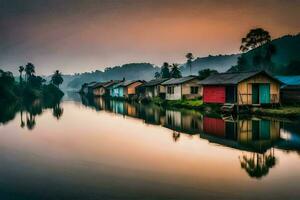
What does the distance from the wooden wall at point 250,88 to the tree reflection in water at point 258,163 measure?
20.0 metres

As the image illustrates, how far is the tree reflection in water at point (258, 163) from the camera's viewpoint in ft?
39.2

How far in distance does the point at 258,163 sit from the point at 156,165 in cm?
413

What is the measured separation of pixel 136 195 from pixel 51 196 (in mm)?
2582

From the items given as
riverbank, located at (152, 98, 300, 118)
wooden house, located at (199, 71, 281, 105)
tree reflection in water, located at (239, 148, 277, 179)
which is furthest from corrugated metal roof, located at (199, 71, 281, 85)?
tree reflection in water, located at (239, 148, 277, 179)

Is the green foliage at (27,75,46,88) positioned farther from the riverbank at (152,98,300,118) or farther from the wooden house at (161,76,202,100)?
the wooden house at (161,76,202,100)

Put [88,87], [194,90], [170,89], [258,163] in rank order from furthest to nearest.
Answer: [88,87] → [170,89] → [194,90] → [258,163]

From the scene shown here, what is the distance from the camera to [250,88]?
35.5 metres

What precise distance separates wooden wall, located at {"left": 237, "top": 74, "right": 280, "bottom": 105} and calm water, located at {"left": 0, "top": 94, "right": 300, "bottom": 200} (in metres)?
12.3

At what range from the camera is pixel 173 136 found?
70.0ft

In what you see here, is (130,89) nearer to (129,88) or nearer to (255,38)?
(129,88)

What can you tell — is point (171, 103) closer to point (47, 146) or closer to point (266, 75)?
point (266, 75)

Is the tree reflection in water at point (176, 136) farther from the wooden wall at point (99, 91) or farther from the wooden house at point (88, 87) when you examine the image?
the wooden house at point (88, 87)

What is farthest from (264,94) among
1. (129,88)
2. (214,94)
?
(129,88)

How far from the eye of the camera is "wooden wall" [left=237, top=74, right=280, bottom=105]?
35000mm
